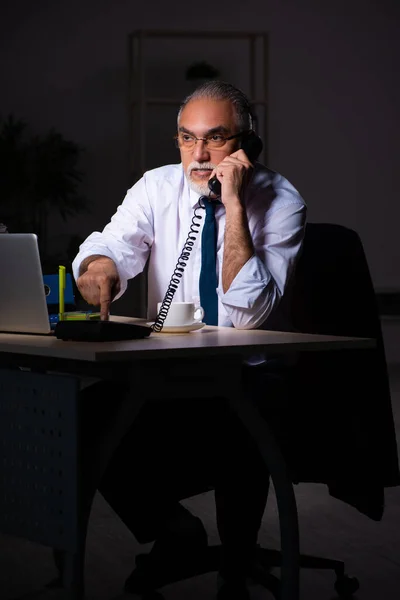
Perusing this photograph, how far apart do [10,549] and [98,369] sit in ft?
3.75

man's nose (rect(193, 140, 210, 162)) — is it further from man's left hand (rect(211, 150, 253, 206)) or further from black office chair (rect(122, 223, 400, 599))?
black office chair (rect(122, 223, 400, 599))

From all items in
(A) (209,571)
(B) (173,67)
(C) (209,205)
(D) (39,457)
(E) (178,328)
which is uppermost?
(B) (173,67)

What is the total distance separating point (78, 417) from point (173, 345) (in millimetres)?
211

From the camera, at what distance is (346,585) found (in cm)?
238

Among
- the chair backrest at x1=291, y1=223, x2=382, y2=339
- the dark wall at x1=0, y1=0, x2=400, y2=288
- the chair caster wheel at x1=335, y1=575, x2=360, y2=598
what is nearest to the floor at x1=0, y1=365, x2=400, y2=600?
the chair caster wheel at x1=335, y1=575, x2=360, y2=598

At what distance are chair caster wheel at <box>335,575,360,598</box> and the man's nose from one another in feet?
3.62

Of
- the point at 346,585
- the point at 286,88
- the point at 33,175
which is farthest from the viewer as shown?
the point at 286,88

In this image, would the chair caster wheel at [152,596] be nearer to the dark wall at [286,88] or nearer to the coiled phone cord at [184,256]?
the coiled phone cord at [184,256]

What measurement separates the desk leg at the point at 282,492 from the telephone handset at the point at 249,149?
27.2 inches

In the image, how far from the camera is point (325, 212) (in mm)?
7059

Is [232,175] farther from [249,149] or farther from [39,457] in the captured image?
[39,457]

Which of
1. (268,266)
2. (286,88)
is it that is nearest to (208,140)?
(268,266)

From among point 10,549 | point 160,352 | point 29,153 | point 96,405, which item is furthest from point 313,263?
point 29,153

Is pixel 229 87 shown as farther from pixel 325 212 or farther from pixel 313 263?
pixel 325 212
